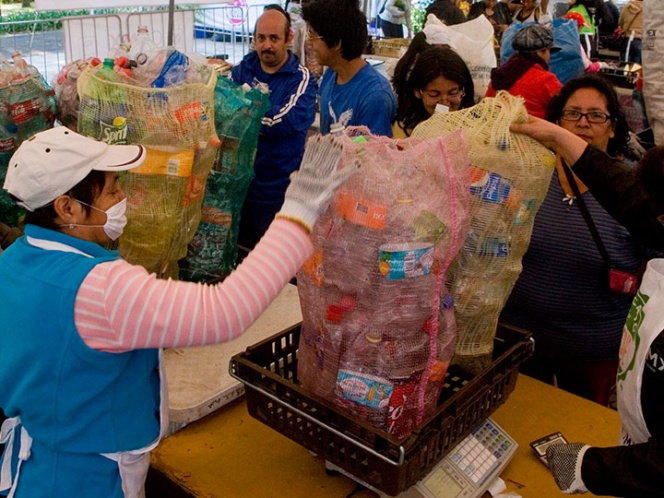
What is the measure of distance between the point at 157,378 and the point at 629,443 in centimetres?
97

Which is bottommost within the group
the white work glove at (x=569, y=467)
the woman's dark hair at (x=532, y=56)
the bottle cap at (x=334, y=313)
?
the white work glove at (x=569, y=467)

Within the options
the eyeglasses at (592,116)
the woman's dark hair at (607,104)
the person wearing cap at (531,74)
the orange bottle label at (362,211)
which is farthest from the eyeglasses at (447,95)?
the orange bottle label at (362,211)

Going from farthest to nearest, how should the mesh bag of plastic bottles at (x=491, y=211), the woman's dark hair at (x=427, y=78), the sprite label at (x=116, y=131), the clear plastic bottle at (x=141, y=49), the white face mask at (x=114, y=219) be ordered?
1. the woman's dark hair at (x=427, y=78)
2. the clear plastic bottle at (x=141, y=49)
3. the sprite label at (x=116, y=131)
4. the mesh bag of plastic bottles at (x=491, y=211)
5. the white face mask at (x=114, y=219)

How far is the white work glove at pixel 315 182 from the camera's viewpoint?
1.13 m

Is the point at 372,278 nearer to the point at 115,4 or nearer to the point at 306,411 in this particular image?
the point at 306,411

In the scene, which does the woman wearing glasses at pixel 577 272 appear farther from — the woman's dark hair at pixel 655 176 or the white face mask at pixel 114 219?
the white face mask at pixel 114 219

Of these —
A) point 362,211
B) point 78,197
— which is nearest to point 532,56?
point 362,211

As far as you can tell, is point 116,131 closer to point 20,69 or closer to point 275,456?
point 20,69

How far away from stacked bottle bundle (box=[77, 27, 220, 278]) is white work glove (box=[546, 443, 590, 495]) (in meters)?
1.15

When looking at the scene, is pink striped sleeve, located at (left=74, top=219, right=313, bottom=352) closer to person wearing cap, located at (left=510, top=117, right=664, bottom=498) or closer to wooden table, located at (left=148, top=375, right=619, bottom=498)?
wooden table, located at (left=148, top=375, right=619, bottom=498)

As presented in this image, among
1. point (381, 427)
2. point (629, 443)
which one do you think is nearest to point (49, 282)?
point (381, 427)

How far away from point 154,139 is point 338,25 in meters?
1.36

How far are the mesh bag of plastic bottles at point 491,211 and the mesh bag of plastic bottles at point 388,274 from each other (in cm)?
11

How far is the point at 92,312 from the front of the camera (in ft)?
3.60
